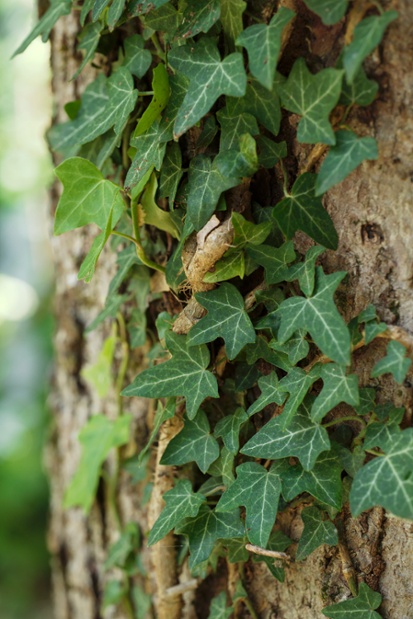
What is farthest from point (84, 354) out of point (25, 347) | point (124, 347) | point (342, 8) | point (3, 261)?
point (3, 261)

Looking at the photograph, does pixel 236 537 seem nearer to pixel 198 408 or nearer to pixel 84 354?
pixel 198 408

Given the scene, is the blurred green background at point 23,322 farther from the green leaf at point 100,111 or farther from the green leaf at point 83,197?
the green leaf at point 83,197

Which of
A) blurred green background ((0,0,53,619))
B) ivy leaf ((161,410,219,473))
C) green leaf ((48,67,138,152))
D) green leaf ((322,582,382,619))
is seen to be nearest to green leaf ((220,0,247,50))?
green leaf ((48,67,138,152))

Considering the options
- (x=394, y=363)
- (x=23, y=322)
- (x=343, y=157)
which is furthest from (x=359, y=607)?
(x=23, y=322)

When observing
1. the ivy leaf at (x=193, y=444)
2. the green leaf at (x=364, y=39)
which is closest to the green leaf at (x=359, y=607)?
the ivy leaf at (x=193, y=444)

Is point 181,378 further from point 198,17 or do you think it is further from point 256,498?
point 198,17

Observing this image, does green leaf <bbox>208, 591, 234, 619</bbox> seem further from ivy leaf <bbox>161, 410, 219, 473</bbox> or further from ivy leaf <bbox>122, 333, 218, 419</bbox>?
ivy leaf <bbox>122, 333, 218, 419</bbox>
